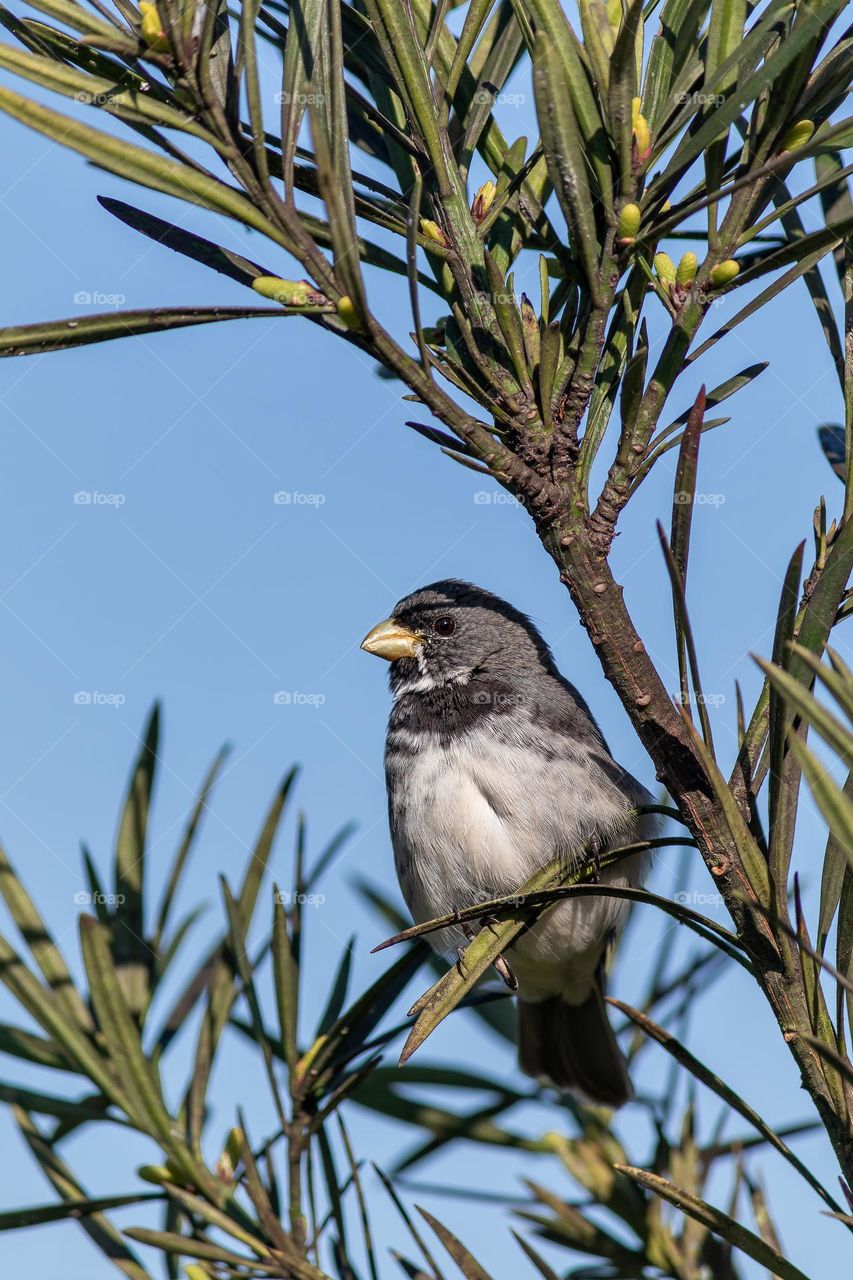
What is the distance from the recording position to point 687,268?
4.12 feet

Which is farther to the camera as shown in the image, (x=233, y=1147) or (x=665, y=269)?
(x=233, y=1147)

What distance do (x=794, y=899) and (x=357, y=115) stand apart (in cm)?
115

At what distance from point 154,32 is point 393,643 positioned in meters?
2.60

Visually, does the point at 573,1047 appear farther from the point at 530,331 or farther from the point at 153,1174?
the point at 530,331

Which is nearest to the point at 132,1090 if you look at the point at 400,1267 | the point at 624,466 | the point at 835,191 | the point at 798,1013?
the point at 400,1267

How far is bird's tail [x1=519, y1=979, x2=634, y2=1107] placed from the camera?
3.12 meters

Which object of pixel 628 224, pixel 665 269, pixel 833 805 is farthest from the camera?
pixel 665 269

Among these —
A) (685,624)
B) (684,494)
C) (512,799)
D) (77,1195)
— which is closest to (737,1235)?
(685,624)

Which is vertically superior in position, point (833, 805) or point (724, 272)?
point (724, 272)

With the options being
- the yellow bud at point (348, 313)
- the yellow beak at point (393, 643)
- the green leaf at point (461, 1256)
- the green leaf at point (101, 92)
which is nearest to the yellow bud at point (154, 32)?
the green leaf at point (101, 92)

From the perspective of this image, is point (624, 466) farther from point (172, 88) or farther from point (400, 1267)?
point (400, 1267)

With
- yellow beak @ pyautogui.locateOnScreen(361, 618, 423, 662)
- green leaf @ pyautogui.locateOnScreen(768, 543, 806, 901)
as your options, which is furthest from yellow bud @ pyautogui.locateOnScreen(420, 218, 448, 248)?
yellow beak @ pyautogui.locateOnScreen(361, 618, 423, 662)

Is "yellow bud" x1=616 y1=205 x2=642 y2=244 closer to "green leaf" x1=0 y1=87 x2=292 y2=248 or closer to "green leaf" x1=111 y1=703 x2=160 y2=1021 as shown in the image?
"green leaf" x1=0 y1=87 x2=292 y2=248

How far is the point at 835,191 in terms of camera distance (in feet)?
5.37
